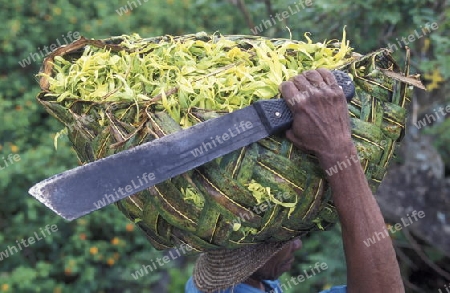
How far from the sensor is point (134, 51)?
177 centimetres

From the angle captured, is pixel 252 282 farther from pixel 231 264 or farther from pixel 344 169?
pixel 344 169

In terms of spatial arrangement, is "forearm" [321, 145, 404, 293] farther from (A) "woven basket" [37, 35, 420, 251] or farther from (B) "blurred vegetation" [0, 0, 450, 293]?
(B) "blurred vegetation" [0, 0, 450, 293]

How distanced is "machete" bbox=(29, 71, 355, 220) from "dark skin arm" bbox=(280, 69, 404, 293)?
48 millimetres

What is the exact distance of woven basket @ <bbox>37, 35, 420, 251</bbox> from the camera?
4.64ft

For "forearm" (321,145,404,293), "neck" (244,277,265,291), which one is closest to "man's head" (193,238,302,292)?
"neck" (244,277,265,291)

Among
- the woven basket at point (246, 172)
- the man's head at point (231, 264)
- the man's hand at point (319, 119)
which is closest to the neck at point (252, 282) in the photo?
the man's head at point (231, 264)

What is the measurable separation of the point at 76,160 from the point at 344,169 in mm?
2559

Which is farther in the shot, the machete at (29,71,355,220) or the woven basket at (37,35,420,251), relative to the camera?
the woven basket at (37,35,420,251)

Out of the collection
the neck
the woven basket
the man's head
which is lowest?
the neck

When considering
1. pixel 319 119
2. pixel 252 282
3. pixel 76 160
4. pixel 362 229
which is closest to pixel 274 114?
pixel 319 119

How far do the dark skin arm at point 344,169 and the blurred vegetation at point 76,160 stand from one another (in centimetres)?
178

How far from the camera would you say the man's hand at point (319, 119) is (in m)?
1.42

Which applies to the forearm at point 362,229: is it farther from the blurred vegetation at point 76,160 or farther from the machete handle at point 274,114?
the blurred vegetation at point 76,160

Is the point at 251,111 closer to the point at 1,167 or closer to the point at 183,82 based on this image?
the point at 183,82
